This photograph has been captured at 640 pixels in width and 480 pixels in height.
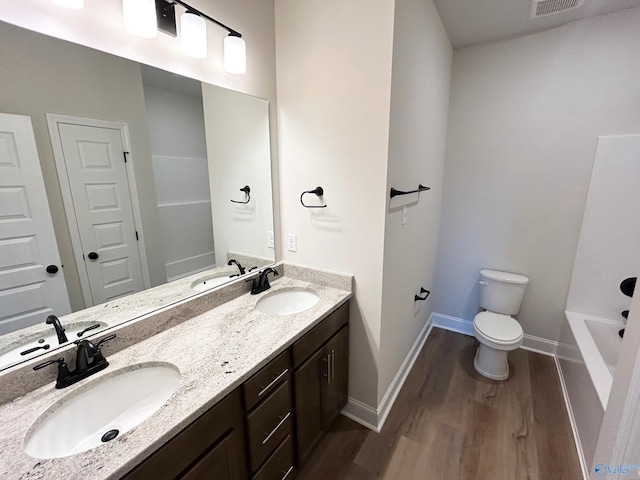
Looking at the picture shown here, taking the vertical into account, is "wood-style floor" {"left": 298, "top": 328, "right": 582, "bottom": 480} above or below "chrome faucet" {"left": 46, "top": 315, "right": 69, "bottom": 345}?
below

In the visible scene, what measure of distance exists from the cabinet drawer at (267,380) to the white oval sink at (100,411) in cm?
26

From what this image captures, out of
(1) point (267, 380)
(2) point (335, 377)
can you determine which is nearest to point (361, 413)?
(2) point (335, 377)

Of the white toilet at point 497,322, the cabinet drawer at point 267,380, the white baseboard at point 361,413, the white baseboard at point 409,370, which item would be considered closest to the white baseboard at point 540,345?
the white baseboard at point 409,370

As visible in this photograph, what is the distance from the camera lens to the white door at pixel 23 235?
0.87 meters

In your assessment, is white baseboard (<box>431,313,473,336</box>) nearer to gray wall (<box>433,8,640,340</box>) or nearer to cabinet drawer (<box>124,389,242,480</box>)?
gray wall (<box>433,8,640,340</box>)

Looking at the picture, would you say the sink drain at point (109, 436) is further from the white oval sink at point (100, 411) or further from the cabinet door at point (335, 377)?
the cabinet door at point (335, 377)

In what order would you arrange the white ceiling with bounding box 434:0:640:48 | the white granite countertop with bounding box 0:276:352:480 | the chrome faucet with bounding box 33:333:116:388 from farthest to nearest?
the white ceiling with bounding box 434:0:640:48, the chrome faucet with bounding box 33:333:116:388, the white granite countertop with bounding box 0:276:352:480

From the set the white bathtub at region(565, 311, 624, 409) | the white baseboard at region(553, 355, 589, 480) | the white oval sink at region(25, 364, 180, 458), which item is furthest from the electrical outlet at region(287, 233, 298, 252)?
the white baseboard at region(553, 355, 589, 480)

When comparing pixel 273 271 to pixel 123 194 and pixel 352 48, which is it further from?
pixel 352 48

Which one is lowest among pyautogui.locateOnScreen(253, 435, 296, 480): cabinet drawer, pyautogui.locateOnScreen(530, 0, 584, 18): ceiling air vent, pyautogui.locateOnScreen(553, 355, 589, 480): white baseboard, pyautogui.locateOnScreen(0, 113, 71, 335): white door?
pyautogui.locateOnScreen(553, 355, 589, 480): white baseboard

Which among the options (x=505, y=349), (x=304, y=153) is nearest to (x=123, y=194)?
(x=304, y=153)

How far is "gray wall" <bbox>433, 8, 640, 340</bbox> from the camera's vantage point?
2.02 metres

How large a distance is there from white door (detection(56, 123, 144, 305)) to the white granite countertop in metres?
0.31

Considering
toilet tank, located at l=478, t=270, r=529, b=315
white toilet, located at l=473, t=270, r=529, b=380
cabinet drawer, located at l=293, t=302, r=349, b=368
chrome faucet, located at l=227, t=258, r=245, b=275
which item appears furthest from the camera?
toilet tank, located at l=478, t=270, r=529, b=315
